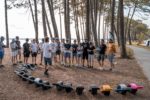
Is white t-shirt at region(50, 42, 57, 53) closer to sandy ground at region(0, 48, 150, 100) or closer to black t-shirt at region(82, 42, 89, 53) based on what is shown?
sandy ground at region(0, 48, 150, 100)

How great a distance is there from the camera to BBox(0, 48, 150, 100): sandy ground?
15.4m

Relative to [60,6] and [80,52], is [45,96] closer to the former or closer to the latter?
[80,52]

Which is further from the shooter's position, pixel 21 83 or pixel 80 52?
pixel 80 52

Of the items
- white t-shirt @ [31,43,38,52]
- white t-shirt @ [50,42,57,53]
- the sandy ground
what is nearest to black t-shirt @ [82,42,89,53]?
the sandy ground

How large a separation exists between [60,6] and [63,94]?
36.6 metres

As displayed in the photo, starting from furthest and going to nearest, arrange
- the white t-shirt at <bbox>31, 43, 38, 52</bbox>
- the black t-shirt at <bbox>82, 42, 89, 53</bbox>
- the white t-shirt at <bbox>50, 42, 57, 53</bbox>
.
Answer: the white t-shirt at <bbox>31, 43, 38, 52</bbox>, the black t-shirt at <bbox>82, 42, 89, 53</bbox>, the white t-shirt at <bbox>50, 42, 57, 53</bbox>

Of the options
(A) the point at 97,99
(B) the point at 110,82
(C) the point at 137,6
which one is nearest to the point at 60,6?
(C) the point at 137,6

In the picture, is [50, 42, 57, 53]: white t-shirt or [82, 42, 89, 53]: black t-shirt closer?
[50, 42, 57, 53]: white t-shirt

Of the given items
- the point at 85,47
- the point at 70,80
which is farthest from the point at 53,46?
the point at 70,80

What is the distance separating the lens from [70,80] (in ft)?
61.6

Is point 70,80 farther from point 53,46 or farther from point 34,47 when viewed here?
point 34,47

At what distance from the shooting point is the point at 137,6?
67.2 metres

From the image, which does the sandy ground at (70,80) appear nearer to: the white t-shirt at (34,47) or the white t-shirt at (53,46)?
the white t-shirt at (53,46)

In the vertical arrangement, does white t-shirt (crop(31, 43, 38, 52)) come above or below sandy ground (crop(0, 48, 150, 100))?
above
